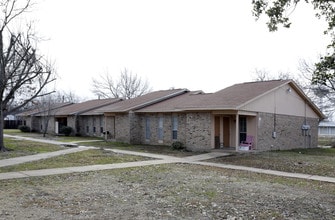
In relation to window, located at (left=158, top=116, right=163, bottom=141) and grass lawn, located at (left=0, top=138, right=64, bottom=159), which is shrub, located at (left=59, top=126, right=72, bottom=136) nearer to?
grass lawn, located at (left=0, top=138, right=64, bottom=159)

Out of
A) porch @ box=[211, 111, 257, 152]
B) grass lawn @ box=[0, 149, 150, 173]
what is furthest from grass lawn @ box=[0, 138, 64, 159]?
porch @ box=[211, 111, 257, 152]

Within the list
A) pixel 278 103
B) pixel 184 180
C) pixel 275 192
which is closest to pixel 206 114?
pixel 278 103

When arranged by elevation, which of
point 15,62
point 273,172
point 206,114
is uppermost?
point 15,62

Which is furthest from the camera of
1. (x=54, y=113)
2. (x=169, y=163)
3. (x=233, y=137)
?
(x=54, y=113)

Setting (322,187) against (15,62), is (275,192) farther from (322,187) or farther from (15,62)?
(15,62)

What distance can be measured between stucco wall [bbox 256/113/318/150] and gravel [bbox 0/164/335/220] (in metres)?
9.71

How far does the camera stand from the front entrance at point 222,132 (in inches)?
915

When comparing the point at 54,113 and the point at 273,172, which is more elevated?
the point at 54,113

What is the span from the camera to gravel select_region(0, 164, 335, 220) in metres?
7.46

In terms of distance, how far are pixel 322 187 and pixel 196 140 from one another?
38.1 ft

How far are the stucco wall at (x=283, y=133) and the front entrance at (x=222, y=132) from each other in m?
2.41

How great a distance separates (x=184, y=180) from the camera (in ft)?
38.6

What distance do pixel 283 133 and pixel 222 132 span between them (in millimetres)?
4545

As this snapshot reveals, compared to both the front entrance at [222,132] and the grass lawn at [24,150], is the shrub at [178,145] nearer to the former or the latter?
the front entrance at [222,132]
